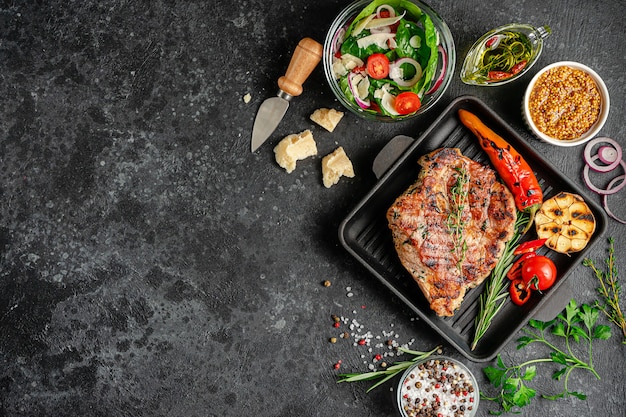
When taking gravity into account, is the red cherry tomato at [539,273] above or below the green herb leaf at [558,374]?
above

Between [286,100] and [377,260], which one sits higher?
[286,100]

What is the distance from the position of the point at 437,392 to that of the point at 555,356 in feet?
2.40

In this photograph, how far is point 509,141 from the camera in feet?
10.2

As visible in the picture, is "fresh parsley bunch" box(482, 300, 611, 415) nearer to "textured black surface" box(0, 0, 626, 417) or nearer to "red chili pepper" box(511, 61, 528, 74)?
"textured black surface" box(0, 0, 626, 417)

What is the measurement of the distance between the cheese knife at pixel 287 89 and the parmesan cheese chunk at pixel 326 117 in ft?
0.56

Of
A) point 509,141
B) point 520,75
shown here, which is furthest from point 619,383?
point 520,75

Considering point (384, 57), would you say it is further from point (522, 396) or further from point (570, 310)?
point (522, 396)

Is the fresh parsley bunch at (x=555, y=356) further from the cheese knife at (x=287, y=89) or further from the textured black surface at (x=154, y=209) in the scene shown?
the cheese knife at (x=287, y=89)

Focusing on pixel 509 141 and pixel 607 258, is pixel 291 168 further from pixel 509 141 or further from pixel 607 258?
pixel 607 258

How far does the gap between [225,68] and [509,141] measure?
166 cm

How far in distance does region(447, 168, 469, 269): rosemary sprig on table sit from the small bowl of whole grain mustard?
0.54m

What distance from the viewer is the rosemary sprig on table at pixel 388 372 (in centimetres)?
316

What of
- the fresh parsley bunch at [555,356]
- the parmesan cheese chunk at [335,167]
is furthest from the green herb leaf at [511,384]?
the parmesan cheese chunk at [335,167]

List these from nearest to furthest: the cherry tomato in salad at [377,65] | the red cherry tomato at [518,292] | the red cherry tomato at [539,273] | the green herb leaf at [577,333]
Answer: the cherry tomato in salad at [377,65], the red cherry tomato at [539,273], the red cherry tomato at [518,292], the green herb leaf at [577,333]
